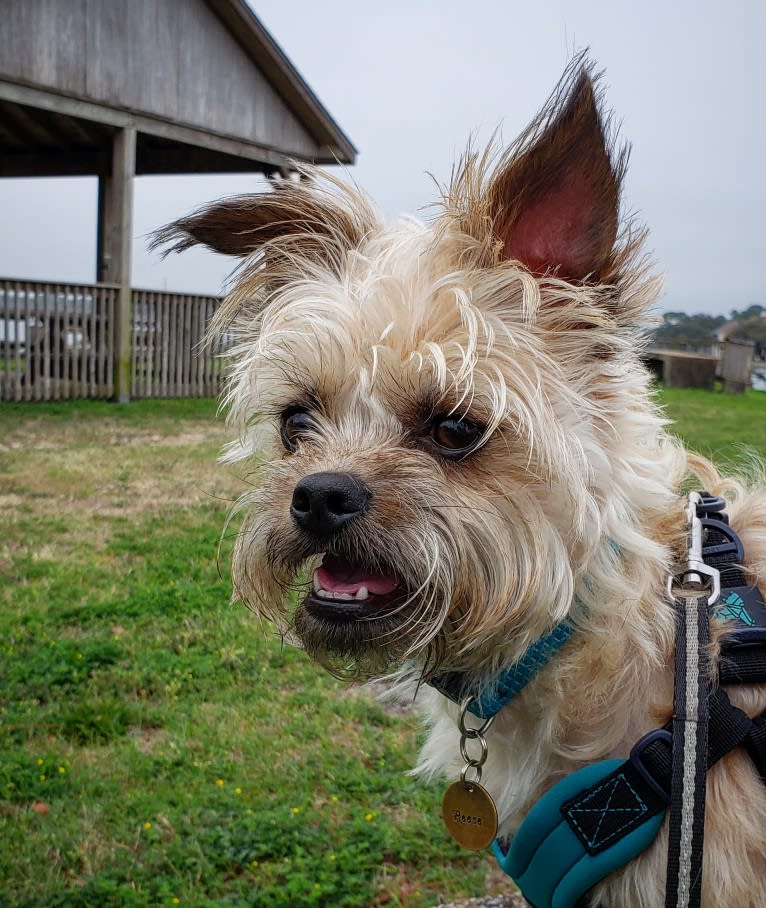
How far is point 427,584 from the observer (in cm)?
162

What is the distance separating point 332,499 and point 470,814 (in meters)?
0.76

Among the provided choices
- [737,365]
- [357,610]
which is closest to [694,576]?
[357,610]

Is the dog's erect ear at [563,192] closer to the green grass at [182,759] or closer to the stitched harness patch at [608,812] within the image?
the stitched harness patch at [608,812]

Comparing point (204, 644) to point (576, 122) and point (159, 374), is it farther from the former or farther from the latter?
point (159, 374)

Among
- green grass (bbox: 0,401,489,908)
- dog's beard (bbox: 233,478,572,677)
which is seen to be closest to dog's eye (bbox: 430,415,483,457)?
dog's beard (bbox: 233,478,572,677)

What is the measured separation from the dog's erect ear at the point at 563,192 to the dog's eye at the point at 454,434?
0.40m

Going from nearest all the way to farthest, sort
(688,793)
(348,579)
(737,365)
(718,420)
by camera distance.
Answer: (688,793), (348,579), (718,420), (737,365)

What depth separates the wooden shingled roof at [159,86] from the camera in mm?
10398

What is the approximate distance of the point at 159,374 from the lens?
1295 cm

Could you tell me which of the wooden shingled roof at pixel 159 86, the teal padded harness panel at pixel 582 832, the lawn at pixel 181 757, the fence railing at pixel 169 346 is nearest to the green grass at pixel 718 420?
the lawn at pixel 181 757

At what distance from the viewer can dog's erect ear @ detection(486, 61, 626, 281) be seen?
1.51 metres

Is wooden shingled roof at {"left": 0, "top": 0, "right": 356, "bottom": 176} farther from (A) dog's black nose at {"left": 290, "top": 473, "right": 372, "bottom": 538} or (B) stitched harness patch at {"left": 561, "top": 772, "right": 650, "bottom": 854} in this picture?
(B) stitched harness patch at {"left": 561, "top": 772, "right": 650, "bottom": 854}

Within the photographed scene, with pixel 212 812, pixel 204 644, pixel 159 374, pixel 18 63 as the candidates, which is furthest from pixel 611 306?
pixel 159 374

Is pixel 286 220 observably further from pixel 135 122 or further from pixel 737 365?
pixel 737 365
